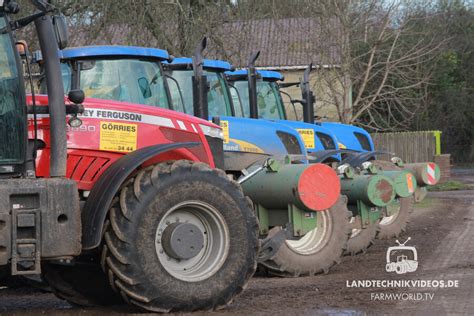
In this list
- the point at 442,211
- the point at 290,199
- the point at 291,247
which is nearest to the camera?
the point at 290,199

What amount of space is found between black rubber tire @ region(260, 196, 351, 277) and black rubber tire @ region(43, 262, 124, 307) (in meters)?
2.49

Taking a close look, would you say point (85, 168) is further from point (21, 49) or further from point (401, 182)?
point (401, 182)

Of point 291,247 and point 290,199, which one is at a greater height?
point 290,199

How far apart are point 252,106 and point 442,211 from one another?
7802mm

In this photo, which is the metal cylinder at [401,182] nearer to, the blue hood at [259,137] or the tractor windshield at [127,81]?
the blue hood at [259,137]

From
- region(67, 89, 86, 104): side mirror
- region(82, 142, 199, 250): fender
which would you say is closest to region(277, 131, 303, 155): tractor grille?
region(82, 142, 199, 250): fender

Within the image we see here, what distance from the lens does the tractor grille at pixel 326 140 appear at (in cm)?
1545

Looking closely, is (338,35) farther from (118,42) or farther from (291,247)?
(291,247)

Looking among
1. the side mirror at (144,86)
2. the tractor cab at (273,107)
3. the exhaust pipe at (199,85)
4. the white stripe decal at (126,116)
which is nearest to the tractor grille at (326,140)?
the tractor cab at (273,107)

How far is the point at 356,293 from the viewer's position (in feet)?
28.3

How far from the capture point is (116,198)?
7.47 meters

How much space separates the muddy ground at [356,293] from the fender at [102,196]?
0.91m

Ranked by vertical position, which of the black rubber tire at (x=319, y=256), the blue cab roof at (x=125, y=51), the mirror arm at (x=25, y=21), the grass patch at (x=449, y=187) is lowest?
the grass patch at (x=449, y=187)

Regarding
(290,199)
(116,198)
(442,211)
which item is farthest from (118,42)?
(116,198)
